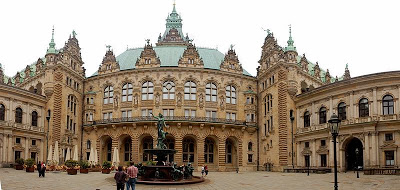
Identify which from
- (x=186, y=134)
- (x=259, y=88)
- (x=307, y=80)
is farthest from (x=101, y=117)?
(x=307, y=80)

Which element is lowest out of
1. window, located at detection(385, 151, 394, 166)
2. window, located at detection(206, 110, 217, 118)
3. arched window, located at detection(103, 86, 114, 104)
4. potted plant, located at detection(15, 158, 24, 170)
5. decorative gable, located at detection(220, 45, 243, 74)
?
potted plant, located at detection(15, 158, 24, 170)

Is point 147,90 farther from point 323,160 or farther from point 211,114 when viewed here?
point 323,160

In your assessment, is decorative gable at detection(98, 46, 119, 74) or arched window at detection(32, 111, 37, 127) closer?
arched window at detection(32, 111, 37, 127)

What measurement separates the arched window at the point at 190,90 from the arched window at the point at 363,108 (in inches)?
1096

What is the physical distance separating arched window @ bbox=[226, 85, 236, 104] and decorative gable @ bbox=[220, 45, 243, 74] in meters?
3.12

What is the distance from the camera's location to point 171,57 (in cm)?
7150

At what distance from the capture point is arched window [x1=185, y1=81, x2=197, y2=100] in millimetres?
66750

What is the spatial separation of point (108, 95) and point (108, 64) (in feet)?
18.7

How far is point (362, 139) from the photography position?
46594 millimetres

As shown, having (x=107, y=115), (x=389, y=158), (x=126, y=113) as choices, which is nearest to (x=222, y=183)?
(x=389, y=158)

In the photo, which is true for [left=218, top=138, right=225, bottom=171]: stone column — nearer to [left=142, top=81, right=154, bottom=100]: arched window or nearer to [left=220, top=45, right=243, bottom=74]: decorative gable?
[left=220, top=45, right=243, bottom=74]: decorative gable

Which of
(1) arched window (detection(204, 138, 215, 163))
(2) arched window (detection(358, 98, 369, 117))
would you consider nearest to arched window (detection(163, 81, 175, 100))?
(1) arched window (detection(204, 138, 215, 163))

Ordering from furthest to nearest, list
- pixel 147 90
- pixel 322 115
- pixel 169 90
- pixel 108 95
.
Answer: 1. pixel 108 95
2. pixel 147 90
3. pixel 169 90
4. pixel 322 115

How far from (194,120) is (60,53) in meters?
23.9
